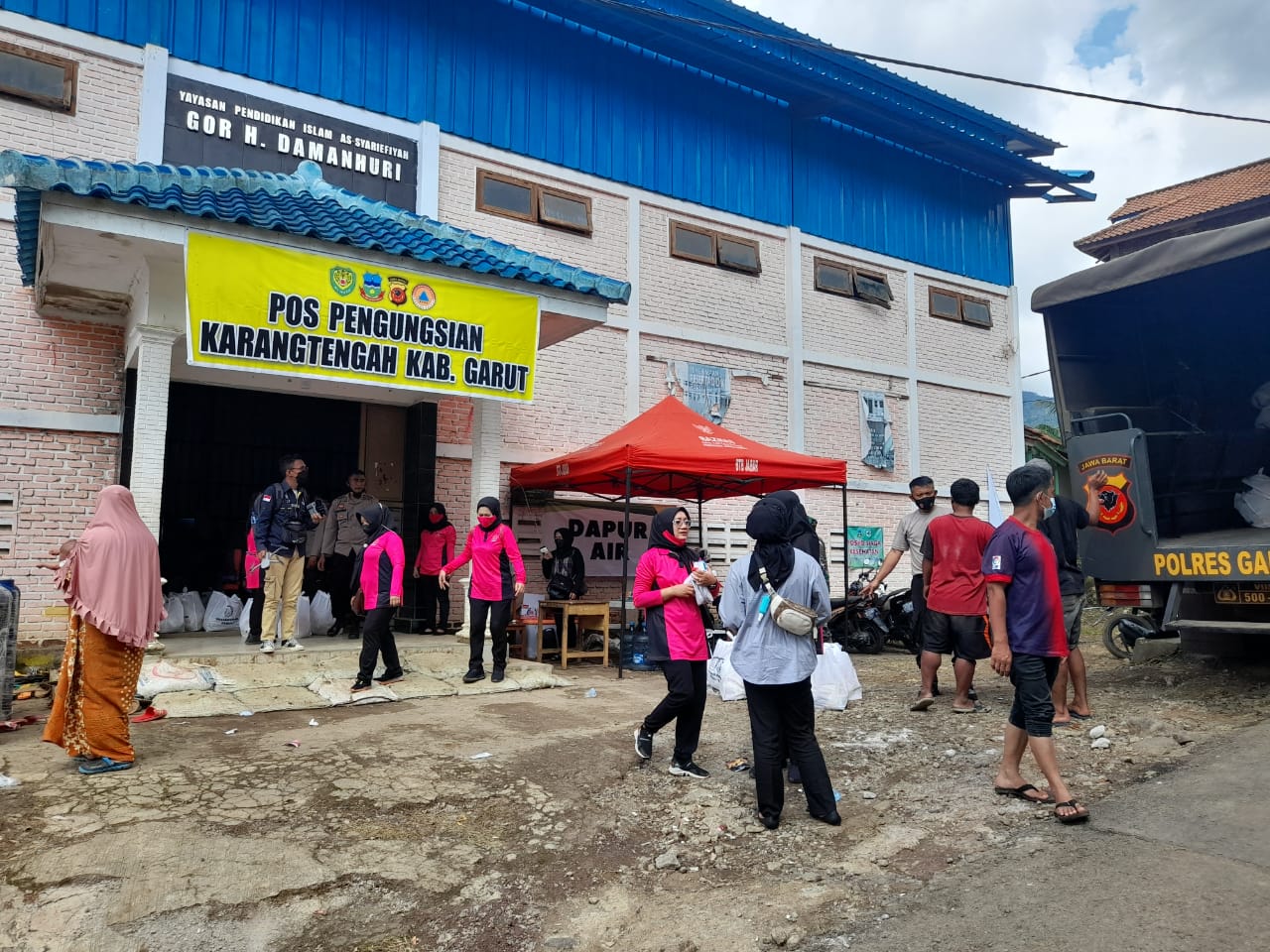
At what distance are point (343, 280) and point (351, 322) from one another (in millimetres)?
382

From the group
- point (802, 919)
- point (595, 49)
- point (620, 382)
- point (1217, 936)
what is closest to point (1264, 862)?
point (1217, 936)

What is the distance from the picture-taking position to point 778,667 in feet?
13.5

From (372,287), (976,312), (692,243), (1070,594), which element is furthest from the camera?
(976,312)

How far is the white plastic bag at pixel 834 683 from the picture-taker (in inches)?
261

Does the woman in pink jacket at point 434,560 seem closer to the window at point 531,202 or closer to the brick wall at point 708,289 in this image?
the window at point 531,202

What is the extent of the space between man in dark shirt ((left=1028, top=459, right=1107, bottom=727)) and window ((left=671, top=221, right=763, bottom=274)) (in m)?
7.77

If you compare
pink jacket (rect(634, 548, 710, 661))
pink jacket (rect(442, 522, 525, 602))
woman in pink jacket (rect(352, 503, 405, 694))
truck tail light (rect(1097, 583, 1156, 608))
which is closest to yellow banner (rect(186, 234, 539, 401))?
woman in pink jacket (rect(352, 503, 405, 694))

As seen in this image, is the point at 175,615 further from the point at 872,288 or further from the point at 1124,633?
the point at 872,288

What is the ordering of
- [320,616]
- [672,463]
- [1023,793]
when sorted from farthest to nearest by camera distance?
[320,616]
[672,463]
[1023,793]

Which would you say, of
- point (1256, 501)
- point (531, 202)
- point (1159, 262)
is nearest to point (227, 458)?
point (531, 202)

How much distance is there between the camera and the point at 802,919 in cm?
312

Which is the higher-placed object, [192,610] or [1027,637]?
[1027,637]

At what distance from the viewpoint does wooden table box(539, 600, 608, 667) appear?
9.16 meters

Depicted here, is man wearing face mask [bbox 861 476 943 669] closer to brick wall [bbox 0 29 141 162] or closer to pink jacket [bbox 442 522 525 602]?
pink jacket [bbox 442 522 525 602]
